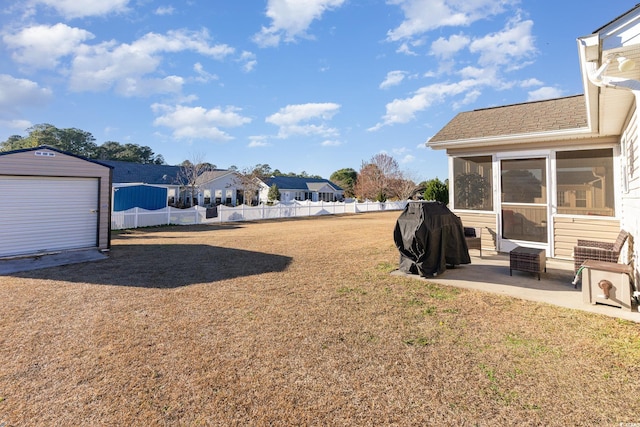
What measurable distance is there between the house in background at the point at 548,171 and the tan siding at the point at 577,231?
2 cm

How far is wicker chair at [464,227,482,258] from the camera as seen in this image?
274 inches

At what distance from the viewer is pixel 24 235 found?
24.1ft

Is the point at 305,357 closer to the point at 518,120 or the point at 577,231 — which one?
the point at 577,231

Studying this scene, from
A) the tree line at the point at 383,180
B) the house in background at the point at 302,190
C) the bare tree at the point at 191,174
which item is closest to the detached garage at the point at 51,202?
the bare tree at the point at 191,174

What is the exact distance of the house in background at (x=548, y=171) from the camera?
5309 millimetres

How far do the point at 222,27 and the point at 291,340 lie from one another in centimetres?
1199

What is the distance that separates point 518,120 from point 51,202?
41.5 ft

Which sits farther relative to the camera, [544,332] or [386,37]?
[386,37]

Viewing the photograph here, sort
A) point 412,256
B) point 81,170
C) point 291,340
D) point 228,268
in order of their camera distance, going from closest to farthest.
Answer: point 291,340
point 412,256
point 228,268
point 81,170

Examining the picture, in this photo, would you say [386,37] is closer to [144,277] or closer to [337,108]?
[337,108]

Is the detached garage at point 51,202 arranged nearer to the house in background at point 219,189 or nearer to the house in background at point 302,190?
the house in background at point 219,189

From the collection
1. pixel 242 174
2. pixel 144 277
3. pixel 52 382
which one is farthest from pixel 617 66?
pixel 242 174

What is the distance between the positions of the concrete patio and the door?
2.33 feet

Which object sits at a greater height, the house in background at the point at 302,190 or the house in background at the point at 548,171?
the house in background at the point at 302,190
